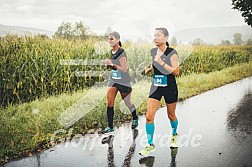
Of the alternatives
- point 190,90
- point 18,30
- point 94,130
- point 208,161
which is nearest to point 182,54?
point 190,90

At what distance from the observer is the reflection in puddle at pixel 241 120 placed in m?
5.52

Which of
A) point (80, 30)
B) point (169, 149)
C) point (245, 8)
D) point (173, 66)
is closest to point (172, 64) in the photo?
point (173, 66)

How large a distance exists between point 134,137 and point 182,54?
1313 cm

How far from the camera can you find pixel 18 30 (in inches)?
378

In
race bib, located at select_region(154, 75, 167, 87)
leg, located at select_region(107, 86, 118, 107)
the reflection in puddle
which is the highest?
race bib, located at select_region(154, 75, 167, 87)

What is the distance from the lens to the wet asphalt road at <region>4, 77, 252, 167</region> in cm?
416

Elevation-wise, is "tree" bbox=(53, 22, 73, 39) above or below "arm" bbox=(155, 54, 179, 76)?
above

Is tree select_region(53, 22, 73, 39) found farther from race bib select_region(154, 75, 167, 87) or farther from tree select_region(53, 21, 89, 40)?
race bib select_region(154, 75, 167, 87)

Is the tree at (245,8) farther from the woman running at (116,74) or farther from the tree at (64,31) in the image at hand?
the woman running at (116,74)

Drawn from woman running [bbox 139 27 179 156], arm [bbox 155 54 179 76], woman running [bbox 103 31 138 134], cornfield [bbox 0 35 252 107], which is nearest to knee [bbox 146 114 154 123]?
woman running [bbox 139 27 179 156]

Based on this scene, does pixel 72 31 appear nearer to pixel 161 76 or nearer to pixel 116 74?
pixel 116 74

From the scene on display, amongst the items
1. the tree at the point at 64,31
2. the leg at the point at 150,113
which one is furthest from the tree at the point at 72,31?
the leg at the point at 150,113

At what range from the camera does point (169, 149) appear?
4660 mm

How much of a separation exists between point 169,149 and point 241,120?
2538 millimetres
